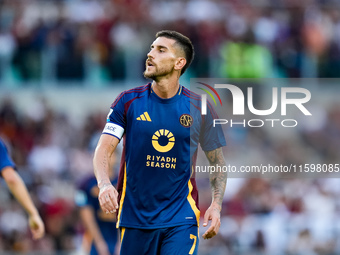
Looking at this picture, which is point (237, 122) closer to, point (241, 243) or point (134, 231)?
point (241, 243)

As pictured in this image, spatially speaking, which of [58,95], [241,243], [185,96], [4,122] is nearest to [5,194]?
[4,122]

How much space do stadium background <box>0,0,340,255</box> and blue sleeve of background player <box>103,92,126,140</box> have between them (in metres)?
8.48

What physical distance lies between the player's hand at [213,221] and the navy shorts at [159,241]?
23cm

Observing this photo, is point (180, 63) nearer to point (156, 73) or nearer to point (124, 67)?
point (156, 73)

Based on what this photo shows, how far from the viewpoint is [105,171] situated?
6.57 m

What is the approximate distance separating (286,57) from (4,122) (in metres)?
7.19

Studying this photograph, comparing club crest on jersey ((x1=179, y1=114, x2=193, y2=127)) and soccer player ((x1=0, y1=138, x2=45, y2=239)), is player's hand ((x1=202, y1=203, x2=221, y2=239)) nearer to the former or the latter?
club crest on jersey ((x1=179, y1=114, x2=193, y2=127))

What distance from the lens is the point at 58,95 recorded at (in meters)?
18.4

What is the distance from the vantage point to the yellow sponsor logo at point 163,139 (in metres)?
6.76

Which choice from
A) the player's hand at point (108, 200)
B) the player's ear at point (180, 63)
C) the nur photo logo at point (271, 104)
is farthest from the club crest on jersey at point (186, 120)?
the nur photo logo at point (271, 104)

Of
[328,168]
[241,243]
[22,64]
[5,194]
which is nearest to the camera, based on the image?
[241,243]

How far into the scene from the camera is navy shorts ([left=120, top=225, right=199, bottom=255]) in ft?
21.8

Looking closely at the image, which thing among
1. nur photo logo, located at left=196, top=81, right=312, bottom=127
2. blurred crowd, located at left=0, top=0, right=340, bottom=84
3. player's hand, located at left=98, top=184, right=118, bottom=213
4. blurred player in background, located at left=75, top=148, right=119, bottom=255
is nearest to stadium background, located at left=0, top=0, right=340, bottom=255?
blurred crowd, located at left=0, top=0, right=340, bottom=84

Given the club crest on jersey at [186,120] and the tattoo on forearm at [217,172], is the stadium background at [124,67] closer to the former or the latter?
the tattoo on forearm at [217,172]
